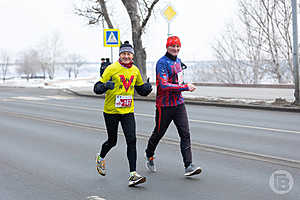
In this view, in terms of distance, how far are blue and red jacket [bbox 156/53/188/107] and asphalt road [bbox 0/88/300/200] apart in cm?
103

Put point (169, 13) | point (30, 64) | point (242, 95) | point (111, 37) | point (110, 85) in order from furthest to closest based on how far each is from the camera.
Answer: point (30, 64) → point (111, 37) → point (242, 95) → point (169, 13) → point (110, 85)

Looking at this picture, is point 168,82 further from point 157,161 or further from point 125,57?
point 157,161

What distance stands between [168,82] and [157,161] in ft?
5.11

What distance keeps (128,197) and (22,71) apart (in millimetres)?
81209

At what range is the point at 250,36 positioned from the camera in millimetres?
28766

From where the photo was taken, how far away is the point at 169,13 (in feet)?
54.7

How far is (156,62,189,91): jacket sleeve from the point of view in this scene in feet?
17.9

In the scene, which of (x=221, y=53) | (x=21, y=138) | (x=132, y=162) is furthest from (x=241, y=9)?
(x=132, y=162)

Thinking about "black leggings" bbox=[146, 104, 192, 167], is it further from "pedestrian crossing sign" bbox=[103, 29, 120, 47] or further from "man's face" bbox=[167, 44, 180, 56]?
"pedestrian crossing sign" bbox=[103, 29, 120, 47]

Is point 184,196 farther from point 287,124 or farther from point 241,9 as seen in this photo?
point 241,9

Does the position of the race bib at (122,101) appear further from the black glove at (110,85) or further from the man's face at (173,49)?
the man's face at (173,49)

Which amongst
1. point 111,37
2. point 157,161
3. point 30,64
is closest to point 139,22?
point 111,37

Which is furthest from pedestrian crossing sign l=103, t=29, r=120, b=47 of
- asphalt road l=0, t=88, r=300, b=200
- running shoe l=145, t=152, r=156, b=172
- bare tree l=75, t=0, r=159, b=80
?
running shoe l=145, t=152, r=156, b=172

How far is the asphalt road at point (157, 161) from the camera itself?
502 cm
